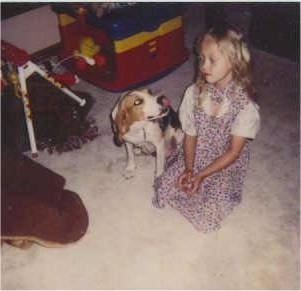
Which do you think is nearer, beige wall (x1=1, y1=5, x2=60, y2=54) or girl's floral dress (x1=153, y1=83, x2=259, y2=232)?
girl's floral dress (x1=153, y1=83, x2=259, y2=232)

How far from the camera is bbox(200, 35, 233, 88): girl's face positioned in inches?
76.4

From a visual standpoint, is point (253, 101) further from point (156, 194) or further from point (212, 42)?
point (156, 194)

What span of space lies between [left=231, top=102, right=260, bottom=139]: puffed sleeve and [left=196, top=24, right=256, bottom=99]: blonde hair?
11 cm

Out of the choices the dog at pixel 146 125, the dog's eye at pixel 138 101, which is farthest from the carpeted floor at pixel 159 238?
the dog's eye at pixel 138 101

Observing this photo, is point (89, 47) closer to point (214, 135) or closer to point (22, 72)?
point (22, 72)

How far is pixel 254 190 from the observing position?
2.61m

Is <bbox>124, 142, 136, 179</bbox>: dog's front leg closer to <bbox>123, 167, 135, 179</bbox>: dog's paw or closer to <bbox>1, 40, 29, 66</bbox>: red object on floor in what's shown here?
<bbox>123, 167, 135, 179</bbox>: dog's paw

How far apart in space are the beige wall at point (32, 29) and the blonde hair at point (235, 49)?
216 cm

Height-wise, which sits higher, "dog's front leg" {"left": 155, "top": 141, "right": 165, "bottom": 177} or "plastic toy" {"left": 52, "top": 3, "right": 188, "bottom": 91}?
"plastic toy" {"left": 52, "top": 3, "right": 188, "bottom": 91}

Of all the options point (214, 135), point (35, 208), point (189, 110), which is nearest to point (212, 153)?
point (214, 135)

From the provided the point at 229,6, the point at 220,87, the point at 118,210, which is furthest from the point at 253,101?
the point at 229,6

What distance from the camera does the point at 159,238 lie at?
239 cm

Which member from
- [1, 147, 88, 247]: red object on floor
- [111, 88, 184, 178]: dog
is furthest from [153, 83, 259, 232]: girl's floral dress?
[1, 147, 88, 247]: red object on floor

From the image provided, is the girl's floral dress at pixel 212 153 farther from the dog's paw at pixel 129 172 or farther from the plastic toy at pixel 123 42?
the plastic toy at pixel 123 42
